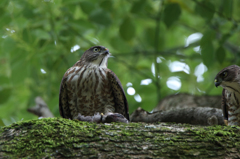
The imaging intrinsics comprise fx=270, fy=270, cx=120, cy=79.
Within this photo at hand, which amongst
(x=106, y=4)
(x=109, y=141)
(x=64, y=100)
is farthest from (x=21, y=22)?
(x=109, y=141)

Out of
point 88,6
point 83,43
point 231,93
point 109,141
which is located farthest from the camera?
point 83,43

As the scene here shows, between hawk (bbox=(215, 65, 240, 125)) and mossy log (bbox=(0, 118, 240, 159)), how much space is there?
6.79ft

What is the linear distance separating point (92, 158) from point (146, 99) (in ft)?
12.7

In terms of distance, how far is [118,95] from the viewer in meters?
4.47

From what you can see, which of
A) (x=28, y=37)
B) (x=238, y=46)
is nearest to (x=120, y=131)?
(x=28, y=37)

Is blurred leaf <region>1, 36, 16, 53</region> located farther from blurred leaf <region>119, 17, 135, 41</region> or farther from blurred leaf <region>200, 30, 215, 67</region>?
blurred leaf <region>200, 30, 215, 67</region>

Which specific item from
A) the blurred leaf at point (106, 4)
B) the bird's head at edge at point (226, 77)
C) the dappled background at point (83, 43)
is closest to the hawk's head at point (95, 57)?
the dappled background at point (83, 43)

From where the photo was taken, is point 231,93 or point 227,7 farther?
point 231,93

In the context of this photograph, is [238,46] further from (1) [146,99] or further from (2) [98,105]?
(2) [98,105]

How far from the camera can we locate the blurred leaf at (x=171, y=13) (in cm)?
480

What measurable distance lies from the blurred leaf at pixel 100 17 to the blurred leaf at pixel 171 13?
3.43ft

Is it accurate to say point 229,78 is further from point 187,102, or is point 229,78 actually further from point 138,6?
point 138,6

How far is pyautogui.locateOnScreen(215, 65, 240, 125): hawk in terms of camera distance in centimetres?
471

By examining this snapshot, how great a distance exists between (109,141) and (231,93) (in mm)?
3070
